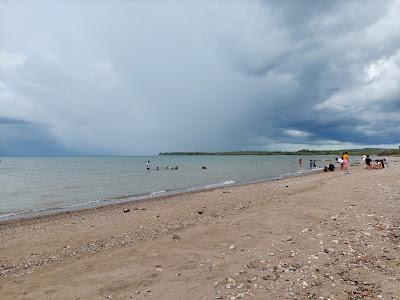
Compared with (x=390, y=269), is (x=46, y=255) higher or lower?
lower

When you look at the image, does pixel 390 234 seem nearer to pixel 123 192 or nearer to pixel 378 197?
pixel 378 197

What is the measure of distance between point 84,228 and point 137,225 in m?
2.74

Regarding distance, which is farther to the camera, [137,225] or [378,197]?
[378,197]

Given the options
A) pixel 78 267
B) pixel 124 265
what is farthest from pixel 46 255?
→ pixel 124 265

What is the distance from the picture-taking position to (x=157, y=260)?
384 inches

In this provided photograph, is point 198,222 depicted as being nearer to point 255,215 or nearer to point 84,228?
point 255,215

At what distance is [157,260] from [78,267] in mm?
2391

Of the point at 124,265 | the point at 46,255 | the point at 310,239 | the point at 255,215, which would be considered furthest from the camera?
the point at 255,215

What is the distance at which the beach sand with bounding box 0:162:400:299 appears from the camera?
737 centimetres

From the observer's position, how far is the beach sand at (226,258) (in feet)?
24.2

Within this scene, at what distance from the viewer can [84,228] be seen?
666 inches

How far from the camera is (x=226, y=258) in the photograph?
9.34m

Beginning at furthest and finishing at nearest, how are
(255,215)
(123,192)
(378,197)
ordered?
(123,192), (378,197), (255,215)

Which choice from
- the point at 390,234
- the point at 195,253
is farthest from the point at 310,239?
the point at 195,253
